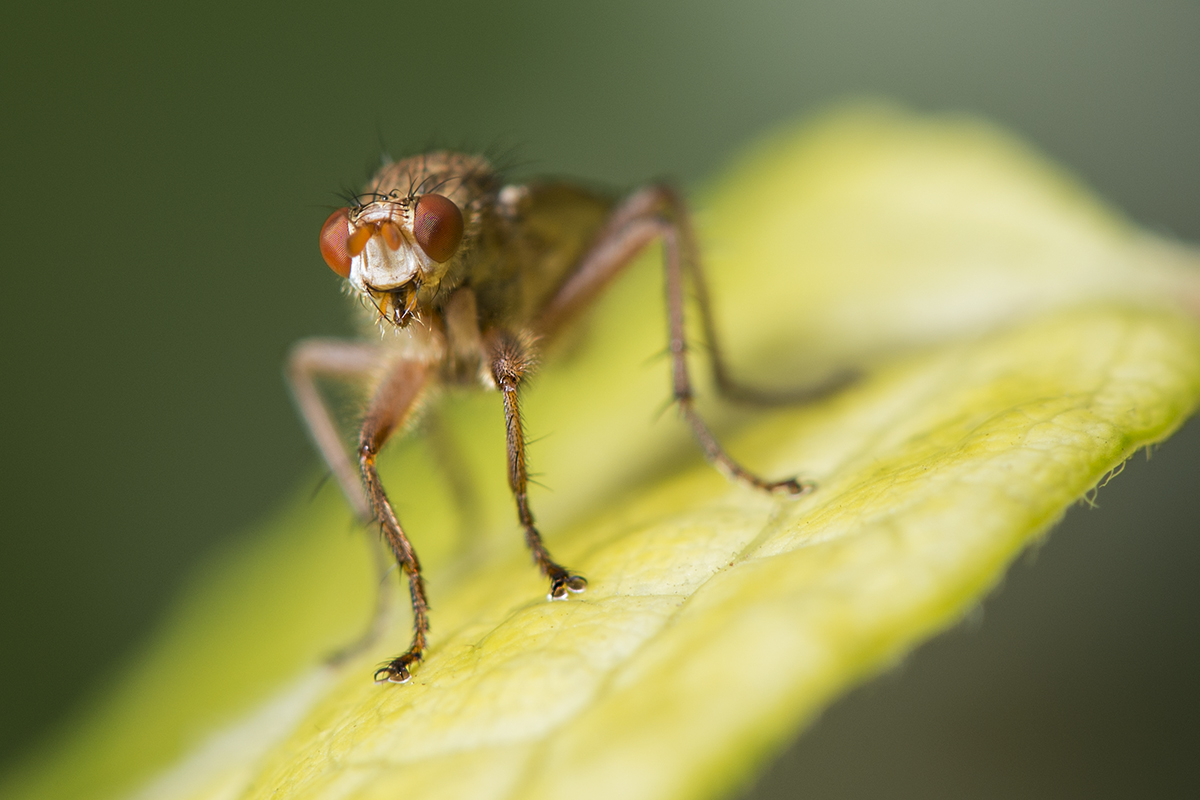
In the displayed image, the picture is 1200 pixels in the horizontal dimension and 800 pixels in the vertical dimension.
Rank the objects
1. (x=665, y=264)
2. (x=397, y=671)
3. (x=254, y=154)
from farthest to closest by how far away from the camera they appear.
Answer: (x=254, y=154), (x=665, y=264), (x=397, y=671)

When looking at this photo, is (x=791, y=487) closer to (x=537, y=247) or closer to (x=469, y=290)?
(x=469, y=290)

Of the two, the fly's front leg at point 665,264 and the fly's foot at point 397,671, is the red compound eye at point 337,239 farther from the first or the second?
the fly's foot at point 397,671

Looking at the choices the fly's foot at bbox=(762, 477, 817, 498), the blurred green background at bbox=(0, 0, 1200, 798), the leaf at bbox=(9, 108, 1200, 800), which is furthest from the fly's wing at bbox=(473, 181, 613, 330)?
the blurred green background at bbox=(0, 0, 1200, 798)

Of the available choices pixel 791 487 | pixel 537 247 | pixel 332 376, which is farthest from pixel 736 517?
pixel 332 376

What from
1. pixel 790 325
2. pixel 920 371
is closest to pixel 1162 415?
pixel 920 371

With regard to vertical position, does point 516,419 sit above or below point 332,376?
Result: below

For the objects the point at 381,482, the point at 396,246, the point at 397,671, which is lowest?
the point at 397,671
